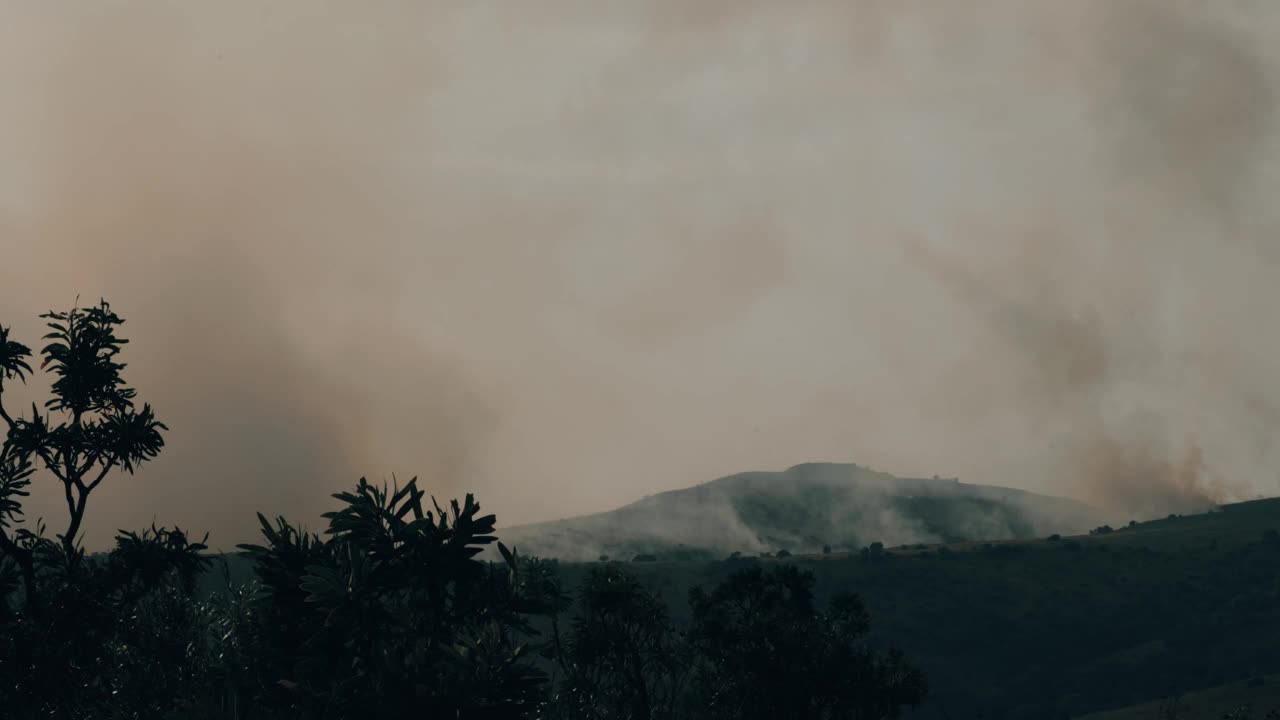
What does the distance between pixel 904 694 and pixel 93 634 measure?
163 feet

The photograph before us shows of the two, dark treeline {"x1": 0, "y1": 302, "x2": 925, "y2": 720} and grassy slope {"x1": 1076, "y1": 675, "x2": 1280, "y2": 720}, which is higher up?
dark treeline {"x1": 0, "y1": 302, "x2": 925, "y2": 720}

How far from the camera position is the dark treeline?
18.5 meters

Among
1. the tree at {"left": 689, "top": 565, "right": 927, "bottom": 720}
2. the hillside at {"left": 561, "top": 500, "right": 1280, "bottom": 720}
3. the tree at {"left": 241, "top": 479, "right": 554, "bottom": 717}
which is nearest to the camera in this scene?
the tree at {"left": 241, "top": 479, "right": 554, "bottom": 717}

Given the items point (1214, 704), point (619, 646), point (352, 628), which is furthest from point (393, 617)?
point (1214, 704)

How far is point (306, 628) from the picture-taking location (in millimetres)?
20922

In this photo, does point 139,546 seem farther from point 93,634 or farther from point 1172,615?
point 1172,615

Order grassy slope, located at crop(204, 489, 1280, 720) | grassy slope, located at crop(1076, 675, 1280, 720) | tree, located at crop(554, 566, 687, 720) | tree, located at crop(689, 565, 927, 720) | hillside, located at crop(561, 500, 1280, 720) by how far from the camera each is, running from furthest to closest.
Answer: grassy slope, located at crop(204, 489, 1280, 720)
hillside, located at crop(561, 500, 1280, 720)
grassy slope, located at crop(1076, 675, 1280, 720)
tree, located at crop(554, 566, 687, 720)
tree, located at crop(689, 565, 927, 720)

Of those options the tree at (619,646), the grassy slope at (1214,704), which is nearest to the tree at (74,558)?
the tree at (619,646)

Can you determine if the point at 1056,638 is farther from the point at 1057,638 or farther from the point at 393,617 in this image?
the point at 393,617

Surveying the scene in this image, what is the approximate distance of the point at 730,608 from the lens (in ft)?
225

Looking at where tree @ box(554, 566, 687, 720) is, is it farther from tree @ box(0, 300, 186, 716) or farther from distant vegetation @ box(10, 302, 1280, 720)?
tree @ box(0, 300, 186, 716)

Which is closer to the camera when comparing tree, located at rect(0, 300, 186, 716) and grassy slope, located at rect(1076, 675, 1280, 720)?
tree, located at rect(0, 300, 186, 716)

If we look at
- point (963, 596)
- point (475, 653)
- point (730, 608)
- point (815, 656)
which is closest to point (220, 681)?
point (475, 653)

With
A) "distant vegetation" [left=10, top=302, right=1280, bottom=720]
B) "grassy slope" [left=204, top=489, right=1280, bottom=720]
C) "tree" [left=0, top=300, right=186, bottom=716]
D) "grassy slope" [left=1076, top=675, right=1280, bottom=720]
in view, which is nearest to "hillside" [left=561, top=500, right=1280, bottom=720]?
"grassy slope" [left=204, top=489, right=1280, bottom=720]
